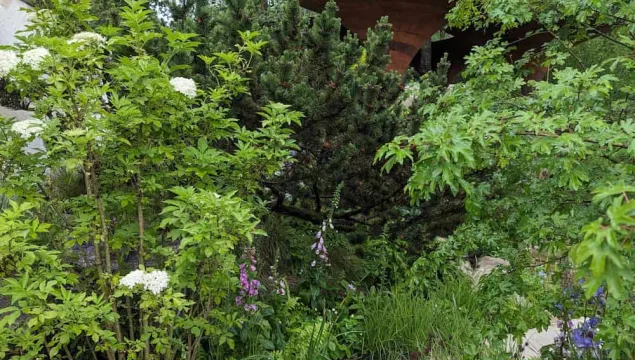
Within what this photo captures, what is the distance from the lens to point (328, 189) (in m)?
3.99

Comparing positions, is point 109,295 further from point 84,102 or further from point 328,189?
point 328,189

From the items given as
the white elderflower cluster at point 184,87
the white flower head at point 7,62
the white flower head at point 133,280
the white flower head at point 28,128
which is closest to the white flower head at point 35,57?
the white flower head at point 7,62

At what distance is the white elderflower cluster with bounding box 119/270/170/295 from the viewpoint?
205 cm

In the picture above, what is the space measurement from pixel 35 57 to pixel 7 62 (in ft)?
0.42

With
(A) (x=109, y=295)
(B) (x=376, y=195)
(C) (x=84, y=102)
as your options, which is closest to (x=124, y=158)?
(C) (x=84, y=102)

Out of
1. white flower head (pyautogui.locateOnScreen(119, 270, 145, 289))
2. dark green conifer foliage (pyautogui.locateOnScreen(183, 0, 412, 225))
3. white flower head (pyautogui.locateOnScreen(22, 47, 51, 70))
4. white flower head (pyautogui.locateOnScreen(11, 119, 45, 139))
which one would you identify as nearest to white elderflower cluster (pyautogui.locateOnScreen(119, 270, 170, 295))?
white flower head (pyautogui.locateOnScreen(119, 270, 145, 289))

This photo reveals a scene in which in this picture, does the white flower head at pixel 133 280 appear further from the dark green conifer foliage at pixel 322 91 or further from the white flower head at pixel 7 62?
the dark green conifer foliage at pixel 322 91

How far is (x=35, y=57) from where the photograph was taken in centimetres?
213

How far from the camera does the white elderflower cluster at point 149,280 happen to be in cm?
205

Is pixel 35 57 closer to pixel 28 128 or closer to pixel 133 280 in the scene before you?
pixel 28 128

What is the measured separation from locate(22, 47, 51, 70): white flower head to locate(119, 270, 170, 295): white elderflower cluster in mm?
954

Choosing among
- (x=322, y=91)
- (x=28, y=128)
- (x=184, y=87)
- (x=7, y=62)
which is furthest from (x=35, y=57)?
(x=322, y=91)

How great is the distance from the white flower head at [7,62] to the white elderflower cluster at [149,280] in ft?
3.24

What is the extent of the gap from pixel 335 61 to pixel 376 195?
1075 mm
